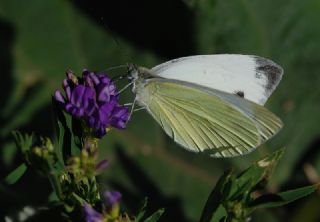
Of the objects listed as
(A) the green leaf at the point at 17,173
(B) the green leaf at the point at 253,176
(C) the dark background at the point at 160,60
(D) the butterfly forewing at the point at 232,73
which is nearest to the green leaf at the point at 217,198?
(B) the green leaf at the point at 253,176

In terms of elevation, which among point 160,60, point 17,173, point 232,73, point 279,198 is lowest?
point 279,198

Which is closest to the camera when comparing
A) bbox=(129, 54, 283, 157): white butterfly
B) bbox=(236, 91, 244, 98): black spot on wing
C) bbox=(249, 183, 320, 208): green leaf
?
bbox=(249, 183, 320, 208): green leaf

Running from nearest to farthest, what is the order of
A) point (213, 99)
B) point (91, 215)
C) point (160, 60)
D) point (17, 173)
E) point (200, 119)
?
1. point (91, 215)
2. point (17, 173)
3. point (213, 99)
4. point (200, 119)
5. point (160, 60)

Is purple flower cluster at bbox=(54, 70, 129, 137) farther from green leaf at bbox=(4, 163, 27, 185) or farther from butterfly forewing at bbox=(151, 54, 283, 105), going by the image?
butterfly forewing at bbox=(151, 54, 283, 105)

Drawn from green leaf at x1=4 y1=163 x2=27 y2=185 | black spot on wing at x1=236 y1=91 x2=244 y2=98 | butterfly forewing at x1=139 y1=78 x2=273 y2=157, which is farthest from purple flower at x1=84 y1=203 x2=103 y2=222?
black spot on wing at x1=236 y1=91 x2=244 y2=98

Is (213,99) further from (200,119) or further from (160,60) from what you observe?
(160,60)

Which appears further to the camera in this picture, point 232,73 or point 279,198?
point 232,73

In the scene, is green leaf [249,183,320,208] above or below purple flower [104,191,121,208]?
below

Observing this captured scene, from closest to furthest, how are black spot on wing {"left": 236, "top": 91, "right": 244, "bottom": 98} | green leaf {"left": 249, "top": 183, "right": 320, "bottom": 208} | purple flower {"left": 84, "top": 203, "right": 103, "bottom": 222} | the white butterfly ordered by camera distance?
purple flower {"left": 84, "top": 203, "right": 103, "bottom": 222}
green leaf {"left": 249, "top": 183, "right": 320, "bottom": 208}
the white butterfly
black spot on wing {"left": 236, "top": 91, "right": 244, "bottom": 98}

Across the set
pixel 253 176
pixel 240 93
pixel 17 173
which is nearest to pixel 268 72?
pixel 240 93
